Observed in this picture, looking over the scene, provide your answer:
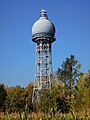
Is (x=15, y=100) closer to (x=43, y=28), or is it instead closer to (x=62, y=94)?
(x=62, y=94)

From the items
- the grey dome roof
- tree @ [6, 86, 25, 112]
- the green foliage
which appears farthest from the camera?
the grey dome roof

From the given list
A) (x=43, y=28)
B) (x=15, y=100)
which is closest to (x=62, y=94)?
(x=15, y=100)

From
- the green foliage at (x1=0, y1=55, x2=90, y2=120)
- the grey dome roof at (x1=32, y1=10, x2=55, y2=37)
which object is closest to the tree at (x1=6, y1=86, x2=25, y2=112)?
the green foliage at (x1=0, y1=55, x2=90, y2=120)

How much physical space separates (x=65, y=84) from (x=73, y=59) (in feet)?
18.8

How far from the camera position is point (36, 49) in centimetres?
5750

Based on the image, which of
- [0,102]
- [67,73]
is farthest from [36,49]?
[0,102]

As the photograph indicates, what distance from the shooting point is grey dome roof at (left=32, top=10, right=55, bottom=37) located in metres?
56.7

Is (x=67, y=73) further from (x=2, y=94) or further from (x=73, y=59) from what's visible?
(x=2, y=94)

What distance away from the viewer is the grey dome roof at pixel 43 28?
5669 centimetres

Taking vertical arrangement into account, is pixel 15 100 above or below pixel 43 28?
below

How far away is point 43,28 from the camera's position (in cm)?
5678

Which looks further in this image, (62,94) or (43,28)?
(43,28)

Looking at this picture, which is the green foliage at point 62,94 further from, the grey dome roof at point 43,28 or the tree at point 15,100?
the grey dome roof at point 43,28

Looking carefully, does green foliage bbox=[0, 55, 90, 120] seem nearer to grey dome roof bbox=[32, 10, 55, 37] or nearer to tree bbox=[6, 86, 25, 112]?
tree bbox=[6, 86, 25, 112]
